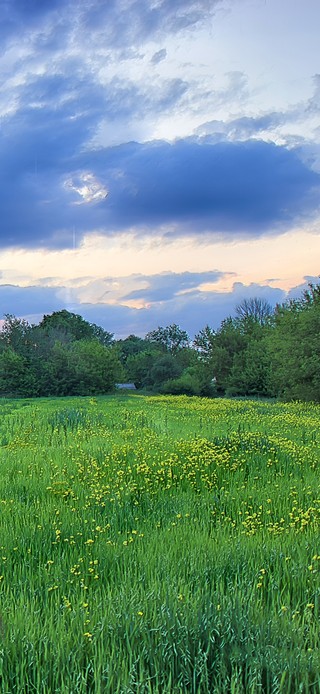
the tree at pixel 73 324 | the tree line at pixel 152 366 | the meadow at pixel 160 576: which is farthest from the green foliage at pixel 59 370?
the meadow at pixel 160 576

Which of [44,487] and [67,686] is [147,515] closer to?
[44,487]

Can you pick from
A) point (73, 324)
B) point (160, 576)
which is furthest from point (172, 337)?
point (160, 576)

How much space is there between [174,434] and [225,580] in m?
9.72

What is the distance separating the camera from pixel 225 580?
453cm

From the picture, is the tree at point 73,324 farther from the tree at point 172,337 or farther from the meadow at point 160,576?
the meadow at point 160,576

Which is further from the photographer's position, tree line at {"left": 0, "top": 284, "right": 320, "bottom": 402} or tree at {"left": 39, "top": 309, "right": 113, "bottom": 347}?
tree at {"left": 39, "top": 309, "right": 113, "bottom": 347}

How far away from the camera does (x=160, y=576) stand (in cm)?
450

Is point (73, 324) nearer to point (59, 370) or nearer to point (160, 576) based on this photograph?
point (59, 370)

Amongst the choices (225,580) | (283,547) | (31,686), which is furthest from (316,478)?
(31,686)

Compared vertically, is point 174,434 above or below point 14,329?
below

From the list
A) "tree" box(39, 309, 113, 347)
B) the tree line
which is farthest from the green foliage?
"tree" box(39, 309, 113, 347)

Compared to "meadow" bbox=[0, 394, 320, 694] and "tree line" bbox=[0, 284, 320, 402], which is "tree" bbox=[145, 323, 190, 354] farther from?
"meadow" bbox=[0, 394, 320, 694]

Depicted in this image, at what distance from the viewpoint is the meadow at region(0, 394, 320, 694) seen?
3.10 m

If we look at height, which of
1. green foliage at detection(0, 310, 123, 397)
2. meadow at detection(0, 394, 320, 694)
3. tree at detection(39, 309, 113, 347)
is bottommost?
meadow at detection(0, 394, 320, 694)
